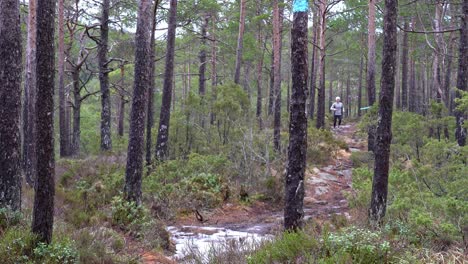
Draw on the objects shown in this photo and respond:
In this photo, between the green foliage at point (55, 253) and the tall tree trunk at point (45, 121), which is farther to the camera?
the tall tree trunk at point (45, 121)

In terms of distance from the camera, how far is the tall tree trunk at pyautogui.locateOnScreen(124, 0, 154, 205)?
30.0 ft

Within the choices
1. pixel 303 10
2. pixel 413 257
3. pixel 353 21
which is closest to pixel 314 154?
pixel 303 10

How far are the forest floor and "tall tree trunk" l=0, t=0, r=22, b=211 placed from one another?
2.45 meters

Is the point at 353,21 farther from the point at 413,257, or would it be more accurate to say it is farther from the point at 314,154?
the point at 413,257

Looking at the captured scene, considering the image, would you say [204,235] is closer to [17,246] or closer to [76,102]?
[17,246]

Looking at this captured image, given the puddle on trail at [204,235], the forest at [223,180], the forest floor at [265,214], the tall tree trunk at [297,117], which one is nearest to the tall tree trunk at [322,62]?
the forest at [223,180]

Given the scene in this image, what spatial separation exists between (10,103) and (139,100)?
260cm

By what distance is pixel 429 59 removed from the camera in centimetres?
3731

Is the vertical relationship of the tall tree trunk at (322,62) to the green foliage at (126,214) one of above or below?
above

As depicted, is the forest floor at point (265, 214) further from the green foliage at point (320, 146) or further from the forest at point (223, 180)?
the green foliage at point (320, 146)

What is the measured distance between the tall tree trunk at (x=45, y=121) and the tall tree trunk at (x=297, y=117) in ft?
10.8

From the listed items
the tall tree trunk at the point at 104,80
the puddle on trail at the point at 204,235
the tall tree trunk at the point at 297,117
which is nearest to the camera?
the tall tree trunk at the point at 297,117

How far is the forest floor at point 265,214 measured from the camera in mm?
9148

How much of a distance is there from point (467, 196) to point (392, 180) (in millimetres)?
1912
